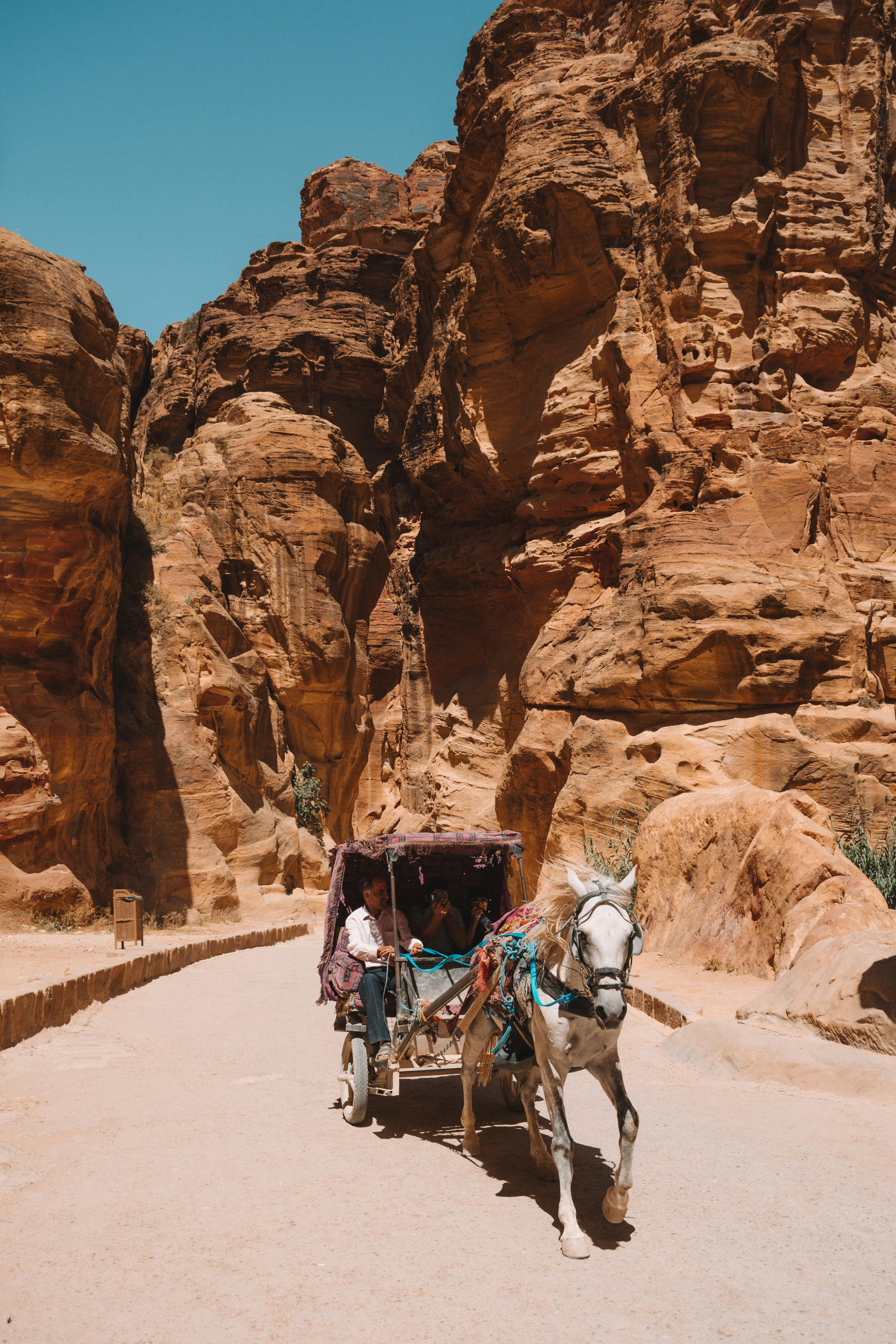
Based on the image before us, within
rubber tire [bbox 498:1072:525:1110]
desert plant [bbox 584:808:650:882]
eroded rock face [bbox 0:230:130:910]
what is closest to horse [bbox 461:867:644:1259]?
rubber tire [bbox 498:1072:525:1110]

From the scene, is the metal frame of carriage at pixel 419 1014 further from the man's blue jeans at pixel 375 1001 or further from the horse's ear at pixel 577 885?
the horse's ear at pixel 577 885

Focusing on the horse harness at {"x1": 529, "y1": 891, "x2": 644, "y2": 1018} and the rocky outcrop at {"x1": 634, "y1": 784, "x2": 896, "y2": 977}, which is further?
the rocky outcrop at {"x1": 634, "y1": 784, "x2": 896, "y2": 977}

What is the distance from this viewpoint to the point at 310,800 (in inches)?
1458

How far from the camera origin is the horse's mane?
200 inches

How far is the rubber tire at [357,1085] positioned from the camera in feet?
22.6

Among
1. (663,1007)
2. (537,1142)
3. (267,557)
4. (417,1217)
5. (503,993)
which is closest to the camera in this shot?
(417,1217)

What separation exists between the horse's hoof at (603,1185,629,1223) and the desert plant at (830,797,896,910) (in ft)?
30.3

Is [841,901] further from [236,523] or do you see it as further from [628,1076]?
[236,523]

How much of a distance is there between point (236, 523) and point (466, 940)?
1265 inches

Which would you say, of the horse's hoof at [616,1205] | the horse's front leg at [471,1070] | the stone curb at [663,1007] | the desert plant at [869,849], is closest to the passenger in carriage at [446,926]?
the horse's front leg at [471,1070]

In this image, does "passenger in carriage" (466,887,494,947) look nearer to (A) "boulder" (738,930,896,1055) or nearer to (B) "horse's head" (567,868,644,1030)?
(A) "boulder" (738,930,896,1055)

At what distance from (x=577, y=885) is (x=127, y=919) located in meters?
13.7

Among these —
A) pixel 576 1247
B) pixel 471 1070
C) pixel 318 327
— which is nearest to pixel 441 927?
pixel 471 1070

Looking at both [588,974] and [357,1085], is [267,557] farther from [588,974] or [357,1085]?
[588,974]
